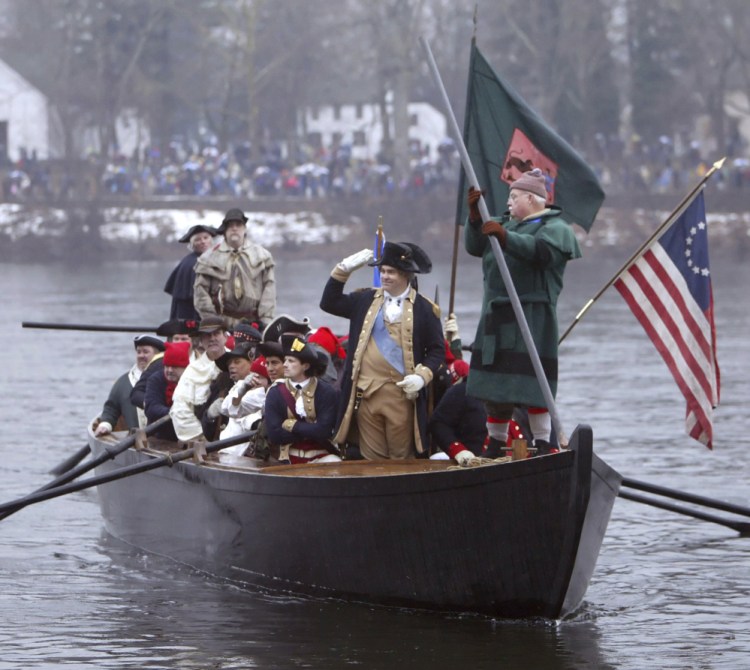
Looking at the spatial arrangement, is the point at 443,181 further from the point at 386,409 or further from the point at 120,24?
the point at 386,409

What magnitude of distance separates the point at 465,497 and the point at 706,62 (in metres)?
55.0

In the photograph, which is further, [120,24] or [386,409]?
[120,24]

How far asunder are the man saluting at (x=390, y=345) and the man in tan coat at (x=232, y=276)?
381cm

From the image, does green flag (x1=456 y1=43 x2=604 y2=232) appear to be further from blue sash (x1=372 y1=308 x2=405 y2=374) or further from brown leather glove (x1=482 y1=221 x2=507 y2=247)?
brown leather glove (x1=482 y1=221 x2=507 y2=247)

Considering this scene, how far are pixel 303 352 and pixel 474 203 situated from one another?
1956 millimetres

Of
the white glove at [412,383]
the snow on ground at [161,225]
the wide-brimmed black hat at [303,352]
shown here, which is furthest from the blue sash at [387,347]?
the snow on ground at [161,225]

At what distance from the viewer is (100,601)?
Result: 1177 cm

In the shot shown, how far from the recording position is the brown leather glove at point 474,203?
9523 mm

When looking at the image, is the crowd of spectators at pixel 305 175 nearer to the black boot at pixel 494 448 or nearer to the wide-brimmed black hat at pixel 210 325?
the wide-brimmed black hat at pixel 210 325

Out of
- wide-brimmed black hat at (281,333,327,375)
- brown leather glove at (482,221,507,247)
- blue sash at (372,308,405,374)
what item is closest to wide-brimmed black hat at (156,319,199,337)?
wide-brimmed black hat at (281,333,327,375)

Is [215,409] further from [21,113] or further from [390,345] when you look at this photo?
[21,113]

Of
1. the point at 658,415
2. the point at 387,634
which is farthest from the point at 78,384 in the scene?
the point at 387,634

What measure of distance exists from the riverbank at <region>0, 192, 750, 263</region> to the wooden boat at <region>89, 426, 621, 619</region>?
40.4m

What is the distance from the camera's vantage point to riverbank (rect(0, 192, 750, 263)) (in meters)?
52.5
